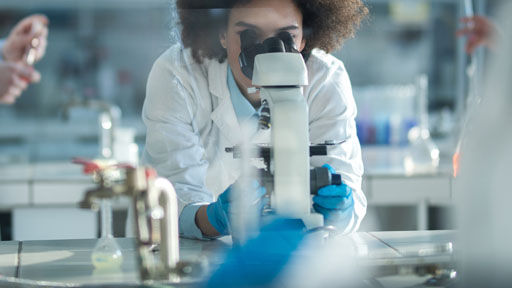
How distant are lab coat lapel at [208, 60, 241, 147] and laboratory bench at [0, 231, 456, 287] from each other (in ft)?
0.72

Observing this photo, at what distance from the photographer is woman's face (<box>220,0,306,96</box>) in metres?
1.05

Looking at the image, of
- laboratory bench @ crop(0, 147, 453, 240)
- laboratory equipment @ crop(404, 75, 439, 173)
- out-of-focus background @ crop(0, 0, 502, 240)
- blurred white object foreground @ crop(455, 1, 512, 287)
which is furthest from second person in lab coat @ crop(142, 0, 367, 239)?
laboratory equipment @ crop(404, 75, 439, 173)

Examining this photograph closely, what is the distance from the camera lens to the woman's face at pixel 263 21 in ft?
3.43

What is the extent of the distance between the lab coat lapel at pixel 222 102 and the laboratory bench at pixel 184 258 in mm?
218

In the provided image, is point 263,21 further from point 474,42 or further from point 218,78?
point 474,42

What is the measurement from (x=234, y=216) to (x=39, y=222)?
1.80 metres

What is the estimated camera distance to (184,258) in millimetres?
1021

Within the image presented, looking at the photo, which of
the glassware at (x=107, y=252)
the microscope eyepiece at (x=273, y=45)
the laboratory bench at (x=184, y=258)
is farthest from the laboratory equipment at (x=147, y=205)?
the microscope eyepiece at (x=273, y=45)

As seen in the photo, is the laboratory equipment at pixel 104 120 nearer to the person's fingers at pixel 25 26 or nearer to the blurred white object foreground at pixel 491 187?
the person's fingers at pixel 25 26

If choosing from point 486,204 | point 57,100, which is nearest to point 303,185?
point 486,204

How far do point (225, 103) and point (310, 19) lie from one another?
23cm

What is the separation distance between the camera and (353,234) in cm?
123

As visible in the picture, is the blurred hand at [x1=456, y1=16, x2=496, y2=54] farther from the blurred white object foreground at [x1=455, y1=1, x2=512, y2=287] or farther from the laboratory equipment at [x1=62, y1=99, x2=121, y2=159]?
the laboratory equipment at [x1=62, y1=99, x2=121, y2=159]

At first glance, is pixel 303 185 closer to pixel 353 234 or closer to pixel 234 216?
pixel 234 216
